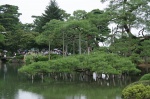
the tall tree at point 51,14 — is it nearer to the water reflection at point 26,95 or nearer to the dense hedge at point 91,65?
the dense hedge at point 91,65

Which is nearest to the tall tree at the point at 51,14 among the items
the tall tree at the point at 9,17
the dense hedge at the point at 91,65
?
the tall tree at the point at 9,17

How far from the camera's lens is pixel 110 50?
94.4 feet

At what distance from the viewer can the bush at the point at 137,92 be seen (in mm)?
15617

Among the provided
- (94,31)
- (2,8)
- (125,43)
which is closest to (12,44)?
(2,8)

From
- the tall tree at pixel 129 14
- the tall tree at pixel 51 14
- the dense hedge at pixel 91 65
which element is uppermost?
the tall tree at pixel 51 14

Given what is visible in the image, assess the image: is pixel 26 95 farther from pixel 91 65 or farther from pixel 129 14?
pixel 129 14

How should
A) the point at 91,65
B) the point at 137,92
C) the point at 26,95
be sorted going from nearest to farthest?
1. the point at 137,92
2. the point at 26,95
3. the point at 91,65

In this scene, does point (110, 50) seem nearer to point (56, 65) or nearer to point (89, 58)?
point (89, 58)

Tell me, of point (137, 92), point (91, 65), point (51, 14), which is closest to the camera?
point (137, 92)

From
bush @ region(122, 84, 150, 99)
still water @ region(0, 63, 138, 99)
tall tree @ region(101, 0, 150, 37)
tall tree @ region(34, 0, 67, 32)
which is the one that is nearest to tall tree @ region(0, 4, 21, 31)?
tall tree @ region(34, 0, 67, 32)

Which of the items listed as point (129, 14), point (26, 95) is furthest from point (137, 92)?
point (129, 14)

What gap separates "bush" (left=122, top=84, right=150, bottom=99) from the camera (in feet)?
51.2

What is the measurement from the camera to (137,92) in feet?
51.6

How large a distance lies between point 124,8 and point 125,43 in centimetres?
365
